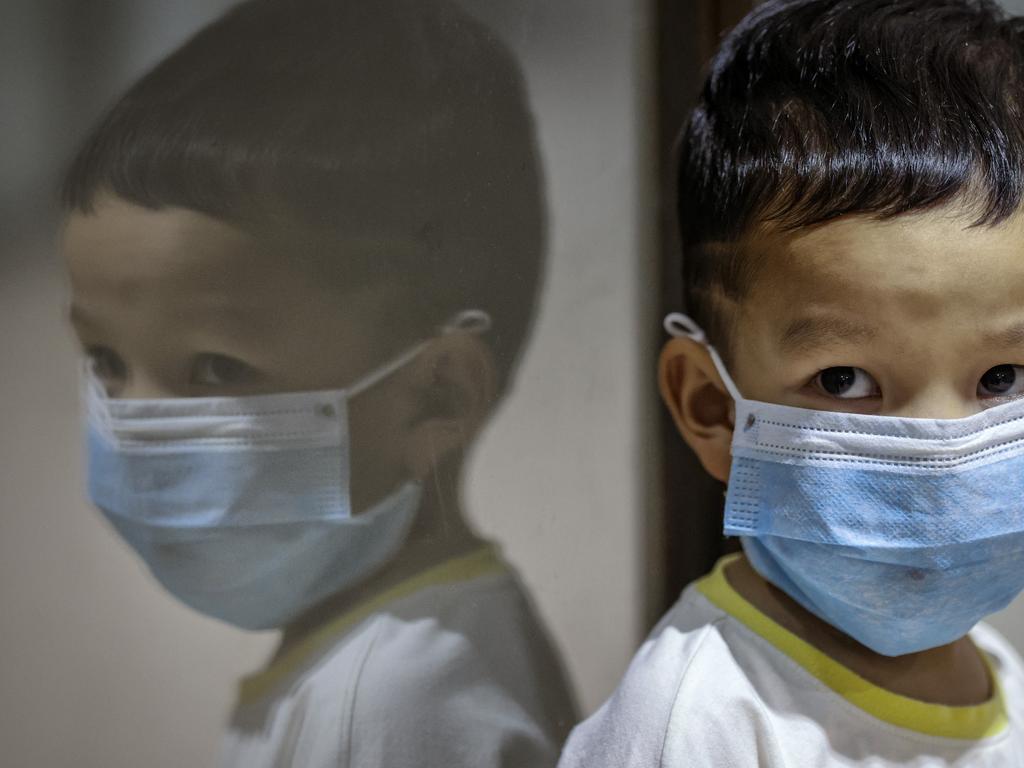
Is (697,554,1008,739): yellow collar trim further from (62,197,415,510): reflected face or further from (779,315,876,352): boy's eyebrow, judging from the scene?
(62,197,415,510): reflected face

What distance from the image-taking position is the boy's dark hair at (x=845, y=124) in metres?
0.98

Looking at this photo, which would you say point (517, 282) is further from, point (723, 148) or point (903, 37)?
point (903, 37)

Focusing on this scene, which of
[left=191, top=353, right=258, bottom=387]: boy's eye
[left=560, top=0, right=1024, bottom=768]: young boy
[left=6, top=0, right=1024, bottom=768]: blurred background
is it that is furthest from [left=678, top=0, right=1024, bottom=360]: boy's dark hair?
[left=191, top=353, right=258, bottom=387]: boy's eye

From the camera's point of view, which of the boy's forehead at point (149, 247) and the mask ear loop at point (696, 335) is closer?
the boy's forehead at point (149, 247)

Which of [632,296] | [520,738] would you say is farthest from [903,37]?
[520,738]

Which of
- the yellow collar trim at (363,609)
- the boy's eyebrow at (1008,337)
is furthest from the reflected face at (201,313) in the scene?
the boy's eyebrow at (1008,337)

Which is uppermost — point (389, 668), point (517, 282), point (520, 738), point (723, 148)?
point (723, 148)

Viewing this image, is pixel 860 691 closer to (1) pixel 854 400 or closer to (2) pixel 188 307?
(1) pixel 854 400

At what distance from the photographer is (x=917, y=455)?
3.15ft

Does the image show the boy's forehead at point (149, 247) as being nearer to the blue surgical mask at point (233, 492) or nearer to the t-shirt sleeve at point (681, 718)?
the blue surgical mask at point (233, 492)

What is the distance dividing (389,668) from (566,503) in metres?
0.31

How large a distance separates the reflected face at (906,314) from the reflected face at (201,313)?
1.37 feet

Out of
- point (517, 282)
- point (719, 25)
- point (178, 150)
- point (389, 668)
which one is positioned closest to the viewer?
point (178, 150)

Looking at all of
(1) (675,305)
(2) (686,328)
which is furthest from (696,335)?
(1) (675,305)
